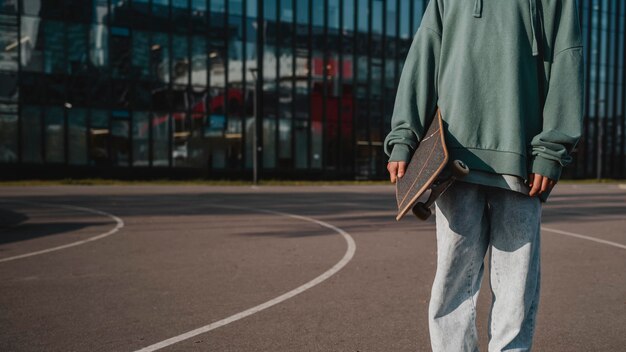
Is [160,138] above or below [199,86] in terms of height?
below

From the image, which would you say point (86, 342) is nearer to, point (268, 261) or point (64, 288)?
point (64, 288)

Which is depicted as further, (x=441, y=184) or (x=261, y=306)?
(x=261, y=306)

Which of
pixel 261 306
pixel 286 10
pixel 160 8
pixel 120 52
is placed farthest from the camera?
pixel 286 10

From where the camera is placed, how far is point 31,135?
89.8 ft

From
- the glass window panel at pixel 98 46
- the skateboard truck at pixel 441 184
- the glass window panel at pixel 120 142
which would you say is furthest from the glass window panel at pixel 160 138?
the skateboard truck at pixel 441 184

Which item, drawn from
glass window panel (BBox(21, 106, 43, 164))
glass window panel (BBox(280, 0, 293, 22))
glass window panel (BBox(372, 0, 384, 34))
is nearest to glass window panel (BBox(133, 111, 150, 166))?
glass window panel (BBox(21, 106, 43, 164))

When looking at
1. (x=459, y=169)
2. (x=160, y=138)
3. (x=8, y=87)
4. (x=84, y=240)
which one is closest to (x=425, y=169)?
(x=459, y=169)

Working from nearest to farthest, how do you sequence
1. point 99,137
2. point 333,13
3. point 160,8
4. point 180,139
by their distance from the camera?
point 99,137 < point 160,8 < point 180,139 < point 333,13

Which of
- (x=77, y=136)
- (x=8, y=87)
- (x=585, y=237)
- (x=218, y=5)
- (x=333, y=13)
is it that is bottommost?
(x=585, y=237)

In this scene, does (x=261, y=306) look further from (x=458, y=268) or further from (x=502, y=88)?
(x=502, y=88)

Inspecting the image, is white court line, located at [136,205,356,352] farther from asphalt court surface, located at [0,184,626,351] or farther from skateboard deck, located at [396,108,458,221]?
skateboard deck, located at [396,108,458,221]

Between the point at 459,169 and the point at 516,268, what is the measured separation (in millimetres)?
567

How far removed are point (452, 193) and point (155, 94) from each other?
29380mm

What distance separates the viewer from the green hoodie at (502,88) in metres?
2.46
